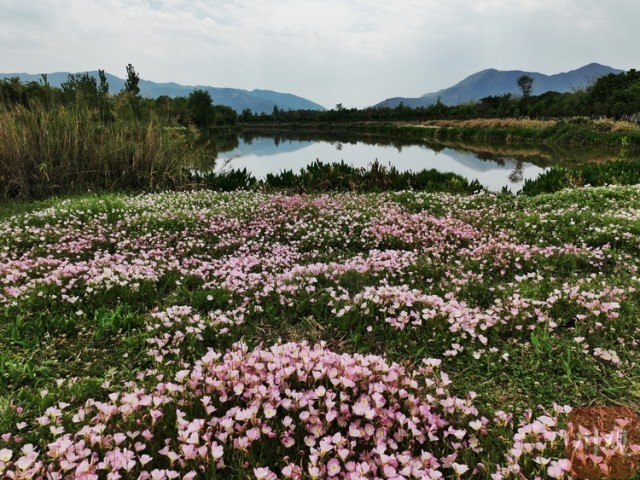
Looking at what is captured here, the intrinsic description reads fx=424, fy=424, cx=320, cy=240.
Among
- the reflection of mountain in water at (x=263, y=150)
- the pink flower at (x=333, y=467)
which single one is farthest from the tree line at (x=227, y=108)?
the pink flower at (x=333, y=467)

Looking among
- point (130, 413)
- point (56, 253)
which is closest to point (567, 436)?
point (130, 413)

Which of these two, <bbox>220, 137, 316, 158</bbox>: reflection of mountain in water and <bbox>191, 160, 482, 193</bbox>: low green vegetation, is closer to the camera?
<bbox>191, 160, 482, 193</bbox>: low green vegetation

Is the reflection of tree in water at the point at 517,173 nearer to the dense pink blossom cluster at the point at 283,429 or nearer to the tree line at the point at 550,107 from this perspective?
the dense pink blossom cluster at the point at 283,429

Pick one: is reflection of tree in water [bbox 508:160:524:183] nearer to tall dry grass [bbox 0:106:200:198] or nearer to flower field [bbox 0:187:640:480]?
flower field [bbox 0:187:640:480]

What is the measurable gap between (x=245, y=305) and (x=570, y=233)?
5.72 meters

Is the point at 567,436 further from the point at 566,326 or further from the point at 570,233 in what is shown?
the point at 570,233

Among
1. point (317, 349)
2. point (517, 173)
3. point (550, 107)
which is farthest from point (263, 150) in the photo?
point (550, 107)

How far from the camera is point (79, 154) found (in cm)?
1213

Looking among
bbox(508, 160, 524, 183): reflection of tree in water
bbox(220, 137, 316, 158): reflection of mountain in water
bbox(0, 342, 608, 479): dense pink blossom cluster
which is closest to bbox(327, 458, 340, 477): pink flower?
bbox(0, 342, 608, 479): dense pink blossom cluster

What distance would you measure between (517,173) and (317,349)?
2074 cm

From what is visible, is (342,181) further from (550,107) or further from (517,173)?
(550,107)

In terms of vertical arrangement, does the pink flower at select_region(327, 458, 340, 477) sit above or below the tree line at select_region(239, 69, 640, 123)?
below

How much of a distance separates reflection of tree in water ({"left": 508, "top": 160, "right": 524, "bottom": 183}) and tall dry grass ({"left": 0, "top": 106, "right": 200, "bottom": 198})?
14.2 m

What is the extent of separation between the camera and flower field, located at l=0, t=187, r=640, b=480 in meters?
2.41
